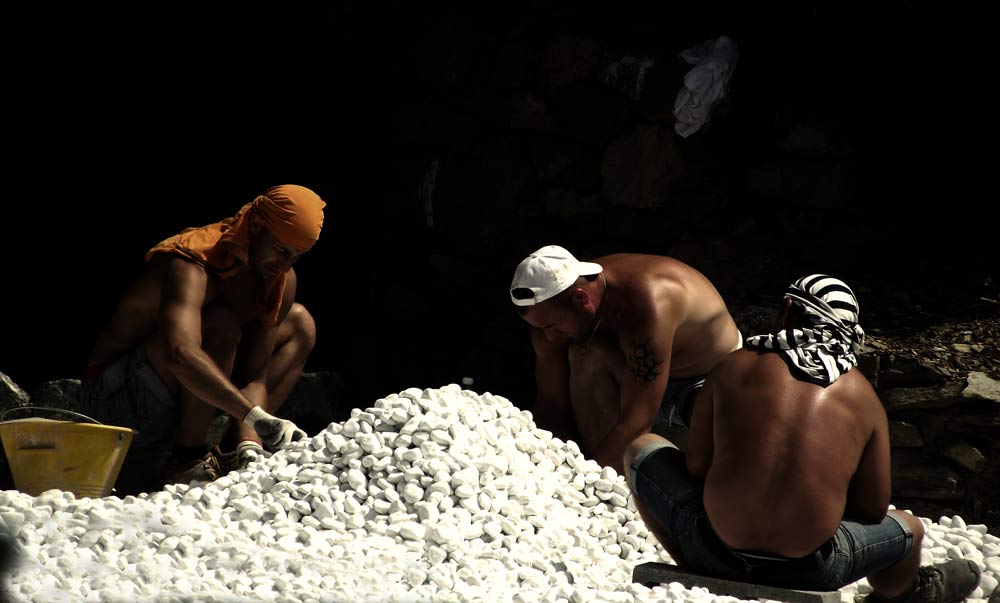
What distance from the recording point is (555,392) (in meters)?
4.06

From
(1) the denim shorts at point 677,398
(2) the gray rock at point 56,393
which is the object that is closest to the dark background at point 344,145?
(2) the gray rock at point 56,393

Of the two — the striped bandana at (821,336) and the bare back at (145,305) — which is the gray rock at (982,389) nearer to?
the striped bandana at (821,336)

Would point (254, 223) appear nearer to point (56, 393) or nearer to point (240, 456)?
point (240, 456)

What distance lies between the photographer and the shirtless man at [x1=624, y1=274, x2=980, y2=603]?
251cm

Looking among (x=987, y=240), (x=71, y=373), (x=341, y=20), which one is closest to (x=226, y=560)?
(x=71, y=373)

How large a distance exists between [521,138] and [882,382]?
2.15 meters

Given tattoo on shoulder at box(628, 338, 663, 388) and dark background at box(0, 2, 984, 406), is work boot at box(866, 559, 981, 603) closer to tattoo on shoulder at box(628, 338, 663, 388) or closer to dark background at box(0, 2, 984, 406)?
tattoo on shoulder at box(628, 338, 663, 388)

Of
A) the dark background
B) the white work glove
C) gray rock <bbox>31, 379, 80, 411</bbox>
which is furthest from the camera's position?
gray rock <bbox>31, 379, 80, 411</bbox>

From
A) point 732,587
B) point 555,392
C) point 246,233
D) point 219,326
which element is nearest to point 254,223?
point 246,233

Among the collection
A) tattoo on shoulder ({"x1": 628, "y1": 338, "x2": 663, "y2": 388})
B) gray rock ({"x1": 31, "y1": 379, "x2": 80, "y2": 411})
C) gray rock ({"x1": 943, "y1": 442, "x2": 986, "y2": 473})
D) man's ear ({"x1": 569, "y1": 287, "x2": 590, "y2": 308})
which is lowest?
gray rock ({"x1": 31, "y1": 379, "x2": 80, "y2": 411})

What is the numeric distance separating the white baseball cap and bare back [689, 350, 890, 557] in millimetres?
1103

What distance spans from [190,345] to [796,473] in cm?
201

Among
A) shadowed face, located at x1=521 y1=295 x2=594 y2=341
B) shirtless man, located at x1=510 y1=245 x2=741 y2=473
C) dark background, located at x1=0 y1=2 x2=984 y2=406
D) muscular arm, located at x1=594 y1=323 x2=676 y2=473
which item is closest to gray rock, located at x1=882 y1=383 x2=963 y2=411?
dark background, located at x1=0 y1=2 x2=984 y2=406

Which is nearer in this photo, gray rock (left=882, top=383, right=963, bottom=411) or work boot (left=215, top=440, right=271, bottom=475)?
work boot (left=215, top=440, right=271, bottom=475)
